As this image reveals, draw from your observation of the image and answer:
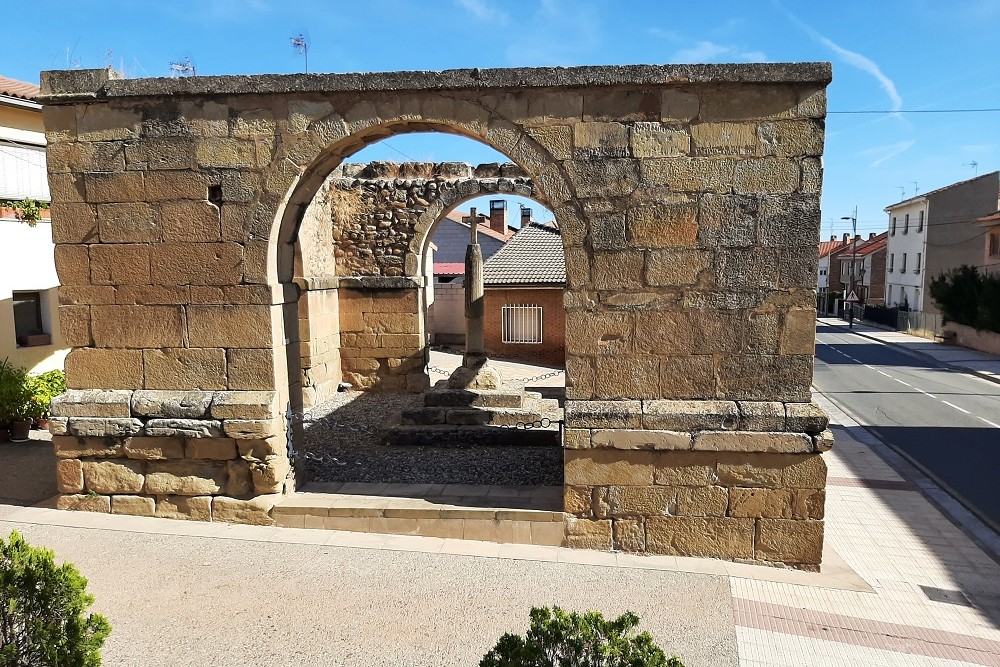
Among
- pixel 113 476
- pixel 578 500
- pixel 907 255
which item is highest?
pixel 907 255

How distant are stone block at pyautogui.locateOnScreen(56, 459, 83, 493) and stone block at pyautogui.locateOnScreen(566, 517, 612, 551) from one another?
14.8 ft

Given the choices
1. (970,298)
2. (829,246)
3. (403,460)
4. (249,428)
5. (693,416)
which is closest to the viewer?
(693,416)

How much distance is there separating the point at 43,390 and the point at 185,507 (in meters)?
5.40

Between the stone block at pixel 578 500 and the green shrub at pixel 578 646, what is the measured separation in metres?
2.66

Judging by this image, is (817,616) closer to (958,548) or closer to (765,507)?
(765,507)

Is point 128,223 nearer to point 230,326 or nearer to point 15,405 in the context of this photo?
point 230,326

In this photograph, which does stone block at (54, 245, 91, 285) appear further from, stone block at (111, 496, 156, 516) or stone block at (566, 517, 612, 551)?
stone block at (566, 517, 612, 551)

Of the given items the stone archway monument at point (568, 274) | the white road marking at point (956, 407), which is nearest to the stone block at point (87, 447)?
the stone archway monument at point (568, 274)

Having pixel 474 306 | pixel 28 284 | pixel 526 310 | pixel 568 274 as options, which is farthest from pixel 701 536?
pixel 526 310

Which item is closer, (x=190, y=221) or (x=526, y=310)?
(x=190, y=221)

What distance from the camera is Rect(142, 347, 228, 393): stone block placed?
584cm

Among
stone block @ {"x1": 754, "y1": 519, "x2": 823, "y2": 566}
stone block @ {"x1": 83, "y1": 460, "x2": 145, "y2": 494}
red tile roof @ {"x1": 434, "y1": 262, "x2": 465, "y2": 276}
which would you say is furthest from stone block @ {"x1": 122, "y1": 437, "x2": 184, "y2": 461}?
red tile roof @ {"x1": 434, "y1": 262, "x2": 465, "y2": 276}

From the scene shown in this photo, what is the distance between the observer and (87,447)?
599 cm

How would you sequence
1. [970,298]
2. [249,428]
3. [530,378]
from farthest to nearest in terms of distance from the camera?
[970,298], [530,378], [249,428]
